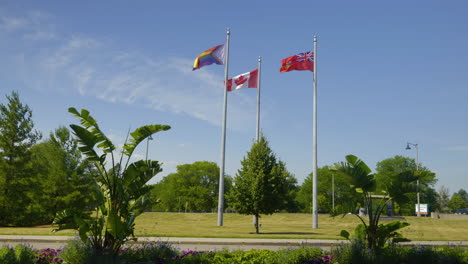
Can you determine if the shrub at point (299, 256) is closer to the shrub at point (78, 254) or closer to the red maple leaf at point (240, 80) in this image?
the shrub at point (78, 254)

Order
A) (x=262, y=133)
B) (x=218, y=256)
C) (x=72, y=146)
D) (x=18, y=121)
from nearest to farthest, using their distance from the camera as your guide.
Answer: (x=218, y=256) < (x=262, y=133) < (x=18, y=121) < (x=72, y=146)

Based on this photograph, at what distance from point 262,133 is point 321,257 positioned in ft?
55.0

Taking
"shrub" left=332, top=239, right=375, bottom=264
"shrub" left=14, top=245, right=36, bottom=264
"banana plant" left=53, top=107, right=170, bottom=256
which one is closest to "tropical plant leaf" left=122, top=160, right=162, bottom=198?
"banana plant" left=53, top=107, right=170, bottom=256

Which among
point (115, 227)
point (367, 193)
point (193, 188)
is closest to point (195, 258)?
point (115, 227)

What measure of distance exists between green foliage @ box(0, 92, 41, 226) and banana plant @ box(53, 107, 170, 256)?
26413mm

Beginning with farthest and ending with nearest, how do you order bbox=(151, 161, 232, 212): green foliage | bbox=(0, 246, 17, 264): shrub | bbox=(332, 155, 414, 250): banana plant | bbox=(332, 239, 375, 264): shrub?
bbox=(151, 161, 232, 212): green foliage, bbox=(332, 155, 414, 250): banana plant, bbox=(332, 239, 375, 264): shrub, bbox=(0, 246, 17, 264): shrub

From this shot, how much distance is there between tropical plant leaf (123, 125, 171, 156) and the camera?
10.3 meters

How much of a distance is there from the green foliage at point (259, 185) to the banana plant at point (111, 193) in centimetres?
1424

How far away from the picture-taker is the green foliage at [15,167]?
32312 mm

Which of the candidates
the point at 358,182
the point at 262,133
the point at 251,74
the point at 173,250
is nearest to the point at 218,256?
the point at 173,250

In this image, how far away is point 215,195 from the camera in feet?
261

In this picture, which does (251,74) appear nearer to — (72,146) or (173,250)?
(72,146)

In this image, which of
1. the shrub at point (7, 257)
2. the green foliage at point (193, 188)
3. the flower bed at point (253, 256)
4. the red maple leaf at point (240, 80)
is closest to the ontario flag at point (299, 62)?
the red maple leaf at point (240, 80)

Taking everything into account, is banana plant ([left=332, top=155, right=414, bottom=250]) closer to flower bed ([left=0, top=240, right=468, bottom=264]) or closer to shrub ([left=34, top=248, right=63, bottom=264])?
flower bed ([left=0, top=240, right=468, bottom=264])
